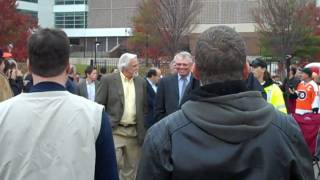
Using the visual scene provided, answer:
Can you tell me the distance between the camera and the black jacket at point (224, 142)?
2625mm

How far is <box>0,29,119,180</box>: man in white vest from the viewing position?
10.1ft

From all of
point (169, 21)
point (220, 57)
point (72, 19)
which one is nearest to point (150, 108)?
point (220, 57)

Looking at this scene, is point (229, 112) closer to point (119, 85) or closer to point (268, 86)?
point (119, 85)

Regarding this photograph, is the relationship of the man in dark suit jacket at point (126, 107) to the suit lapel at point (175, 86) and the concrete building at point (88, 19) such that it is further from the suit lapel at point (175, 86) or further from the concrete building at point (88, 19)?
the concrete building at point (88, 19)

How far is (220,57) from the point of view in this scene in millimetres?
2721

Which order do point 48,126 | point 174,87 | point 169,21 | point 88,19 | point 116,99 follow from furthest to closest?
point 88,19 < point 169,21 < point 116,99 < point 174,87 < point 48,126

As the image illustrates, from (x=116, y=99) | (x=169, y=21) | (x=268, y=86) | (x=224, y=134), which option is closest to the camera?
(x=224, y=134)

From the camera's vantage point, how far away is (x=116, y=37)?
8356 centimetres

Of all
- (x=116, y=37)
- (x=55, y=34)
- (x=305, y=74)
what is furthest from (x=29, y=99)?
(x=116, y=37)

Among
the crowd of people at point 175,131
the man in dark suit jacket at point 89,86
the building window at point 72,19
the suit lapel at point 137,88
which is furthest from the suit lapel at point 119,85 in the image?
the building window at point 72,19

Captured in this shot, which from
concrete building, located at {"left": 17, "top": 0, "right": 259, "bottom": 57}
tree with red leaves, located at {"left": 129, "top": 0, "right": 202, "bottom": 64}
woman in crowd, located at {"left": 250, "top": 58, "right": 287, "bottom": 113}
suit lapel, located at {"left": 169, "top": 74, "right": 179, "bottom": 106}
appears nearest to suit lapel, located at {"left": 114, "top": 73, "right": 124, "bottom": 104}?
suit lapel, located at {"left": 169, "top": 74, "right": 179, "bottom": 106}

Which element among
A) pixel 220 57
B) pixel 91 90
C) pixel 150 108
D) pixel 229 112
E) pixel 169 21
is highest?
pixel 169 21

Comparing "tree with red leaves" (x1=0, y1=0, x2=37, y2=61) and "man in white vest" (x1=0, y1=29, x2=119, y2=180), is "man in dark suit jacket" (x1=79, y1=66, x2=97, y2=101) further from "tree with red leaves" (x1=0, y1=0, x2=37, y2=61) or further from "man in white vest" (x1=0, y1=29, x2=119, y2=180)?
"tree with red leaves" (x1=0, y1=0, x2=37, y2=61)

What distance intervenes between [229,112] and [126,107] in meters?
5.82
